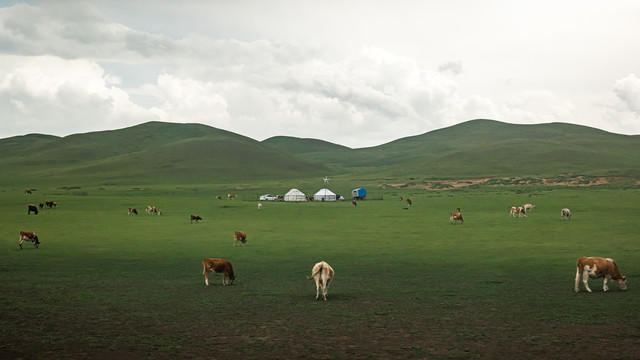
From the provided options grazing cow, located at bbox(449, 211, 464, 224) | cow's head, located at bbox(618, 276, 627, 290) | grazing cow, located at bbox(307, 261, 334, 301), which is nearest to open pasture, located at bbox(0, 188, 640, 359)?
cow's head, located at bbox(618, 276, 627, 290)

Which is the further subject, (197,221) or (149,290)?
(197,221)

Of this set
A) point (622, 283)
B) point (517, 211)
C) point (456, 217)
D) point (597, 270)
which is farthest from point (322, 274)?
point (517, 211)

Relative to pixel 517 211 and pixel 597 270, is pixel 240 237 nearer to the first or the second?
pixel 597 270

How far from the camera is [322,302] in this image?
19.5m

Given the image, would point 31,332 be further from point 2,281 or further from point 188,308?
point 2,281

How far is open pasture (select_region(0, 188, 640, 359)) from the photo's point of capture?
13836 mm

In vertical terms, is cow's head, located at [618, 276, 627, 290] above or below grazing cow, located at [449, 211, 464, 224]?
below

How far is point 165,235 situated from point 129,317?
89.6 feet

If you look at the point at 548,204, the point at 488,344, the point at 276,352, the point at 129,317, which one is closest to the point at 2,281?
the point at 129,317

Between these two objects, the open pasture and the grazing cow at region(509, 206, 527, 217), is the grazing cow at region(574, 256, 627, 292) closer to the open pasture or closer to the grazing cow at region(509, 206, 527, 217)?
the open pasture

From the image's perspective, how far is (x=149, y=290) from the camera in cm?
2142

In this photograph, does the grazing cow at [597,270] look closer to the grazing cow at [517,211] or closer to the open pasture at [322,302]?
the open pasture at [322,302]

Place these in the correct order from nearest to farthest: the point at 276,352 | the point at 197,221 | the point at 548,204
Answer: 1. the point at 276,352
2. the point at 197,221
3. the point at 548,204

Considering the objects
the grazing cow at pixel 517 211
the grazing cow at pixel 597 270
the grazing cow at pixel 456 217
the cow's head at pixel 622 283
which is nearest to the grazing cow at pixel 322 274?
the grazing cow at pixel 597 270
